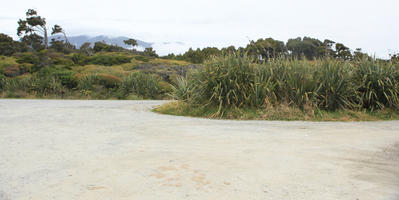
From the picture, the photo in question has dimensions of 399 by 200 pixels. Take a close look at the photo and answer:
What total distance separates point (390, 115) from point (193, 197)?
8.46 metres

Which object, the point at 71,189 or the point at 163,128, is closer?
the point at 71,189

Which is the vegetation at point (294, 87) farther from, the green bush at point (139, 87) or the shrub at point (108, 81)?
the shrub at point (108, 81)

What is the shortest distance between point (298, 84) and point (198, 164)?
6.63 metres

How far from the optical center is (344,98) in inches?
395

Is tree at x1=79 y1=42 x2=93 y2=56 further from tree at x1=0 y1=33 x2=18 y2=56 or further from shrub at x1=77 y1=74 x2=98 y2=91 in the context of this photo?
shrub at x1=77 y1=74 x2=98 y2=91

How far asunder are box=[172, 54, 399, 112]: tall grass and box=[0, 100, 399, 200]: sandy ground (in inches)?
112

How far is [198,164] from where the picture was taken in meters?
4.14

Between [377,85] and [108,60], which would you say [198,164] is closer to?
[377,85]

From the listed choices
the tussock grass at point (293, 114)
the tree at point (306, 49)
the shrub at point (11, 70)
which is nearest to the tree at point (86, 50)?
the shrub at point (11, 70)

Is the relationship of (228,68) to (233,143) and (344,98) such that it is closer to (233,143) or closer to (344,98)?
(344,98)

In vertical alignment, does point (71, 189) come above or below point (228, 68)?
below

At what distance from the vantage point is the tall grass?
10000 millimetres

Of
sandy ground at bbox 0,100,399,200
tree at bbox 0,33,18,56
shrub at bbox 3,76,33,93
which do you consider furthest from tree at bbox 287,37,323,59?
tree at bbox 0,33,18,56

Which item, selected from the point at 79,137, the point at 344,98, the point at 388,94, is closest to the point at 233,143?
the point at 79,137
